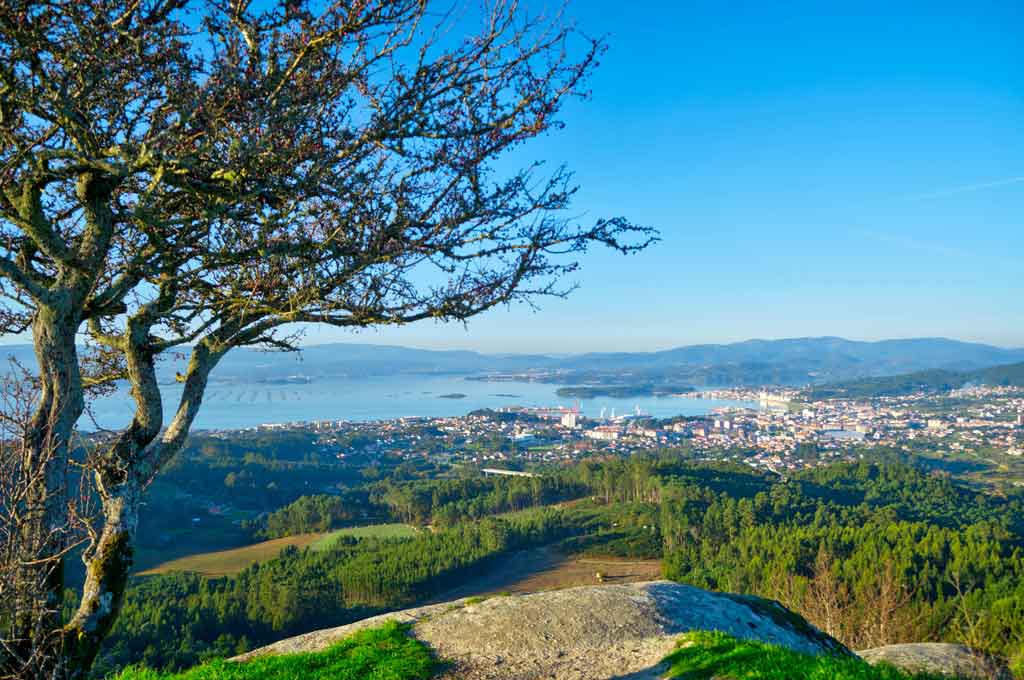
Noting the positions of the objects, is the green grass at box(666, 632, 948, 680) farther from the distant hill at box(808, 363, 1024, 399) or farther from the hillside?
the distant hill at box(808, 363, 1024, 399)

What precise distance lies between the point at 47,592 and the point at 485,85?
13.1ft

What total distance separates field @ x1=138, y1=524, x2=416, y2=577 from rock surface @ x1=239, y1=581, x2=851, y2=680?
33511 millimetres

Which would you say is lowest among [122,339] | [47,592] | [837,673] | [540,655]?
[540,655]

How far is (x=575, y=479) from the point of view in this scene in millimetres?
58938

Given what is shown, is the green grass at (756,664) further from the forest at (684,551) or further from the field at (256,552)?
the field at (256,552)

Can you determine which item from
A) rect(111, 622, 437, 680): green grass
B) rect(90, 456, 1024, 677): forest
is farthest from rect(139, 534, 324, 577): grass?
rect(111, 622, 437, 680): green grass

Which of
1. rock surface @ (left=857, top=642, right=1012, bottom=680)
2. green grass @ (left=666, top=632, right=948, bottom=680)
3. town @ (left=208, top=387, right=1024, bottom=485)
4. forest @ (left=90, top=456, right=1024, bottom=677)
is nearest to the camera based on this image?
green grass @ (left=666, top=632, right=948, bottom=680)

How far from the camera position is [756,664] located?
5.25 m

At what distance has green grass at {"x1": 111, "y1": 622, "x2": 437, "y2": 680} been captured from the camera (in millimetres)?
5840

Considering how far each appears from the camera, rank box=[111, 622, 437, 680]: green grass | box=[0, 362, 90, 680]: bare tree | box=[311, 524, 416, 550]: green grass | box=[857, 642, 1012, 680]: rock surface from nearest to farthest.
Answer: box=[0, 362, 90, 680]: bare tree → box=[111, 622, 437, 680]: green grass → box=[857, 642, 1012, 680]: rock surface → box=[311, 524, 416, 550]: green grass

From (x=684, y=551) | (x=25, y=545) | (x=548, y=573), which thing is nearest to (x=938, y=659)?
(x=25, y=545)

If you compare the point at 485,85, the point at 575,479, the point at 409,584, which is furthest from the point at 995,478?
the point at 485,85

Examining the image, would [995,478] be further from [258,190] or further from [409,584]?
[258,190]

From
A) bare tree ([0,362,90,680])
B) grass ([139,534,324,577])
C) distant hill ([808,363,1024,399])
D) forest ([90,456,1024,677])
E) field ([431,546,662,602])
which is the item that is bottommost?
grass ([139,534,324,577])
